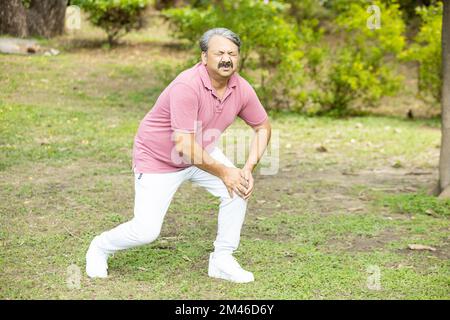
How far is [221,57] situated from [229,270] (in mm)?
1332

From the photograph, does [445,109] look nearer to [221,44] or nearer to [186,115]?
[221,44]

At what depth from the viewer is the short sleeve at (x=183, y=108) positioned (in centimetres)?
437

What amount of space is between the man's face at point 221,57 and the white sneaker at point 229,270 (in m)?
1.16

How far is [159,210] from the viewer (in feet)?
15.0

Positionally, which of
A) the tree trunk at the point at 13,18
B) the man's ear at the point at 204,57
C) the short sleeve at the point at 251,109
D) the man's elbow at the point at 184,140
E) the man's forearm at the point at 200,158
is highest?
the tree trunk at the point at 13,18

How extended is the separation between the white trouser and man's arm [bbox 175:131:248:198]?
0.12m

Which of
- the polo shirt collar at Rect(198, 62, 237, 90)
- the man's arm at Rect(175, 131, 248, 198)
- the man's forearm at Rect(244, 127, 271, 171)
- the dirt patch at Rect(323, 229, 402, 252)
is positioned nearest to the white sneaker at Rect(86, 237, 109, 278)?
the man's arm at Rect(175, 131, 248, 198)

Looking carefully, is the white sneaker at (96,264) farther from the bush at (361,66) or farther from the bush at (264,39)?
the bush at (361,66)

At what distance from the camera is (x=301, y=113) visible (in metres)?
11.5

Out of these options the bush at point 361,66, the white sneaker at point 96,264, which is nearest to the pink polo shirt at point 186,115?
the white sneaker at point 96,264

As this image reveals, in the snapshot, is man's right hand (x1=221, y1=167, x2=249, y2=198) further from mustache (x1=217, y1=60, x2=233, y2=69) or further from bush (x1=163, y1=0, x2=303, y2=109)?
bush (x1=163, y1=0, x2=303, y2=109)

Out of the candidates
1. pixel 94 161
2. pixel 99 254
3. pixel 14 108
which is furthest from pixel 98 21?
pixel 99 254

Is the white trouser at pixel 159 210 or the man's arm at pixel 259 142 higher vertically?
the man's arm at pixel 259 142
